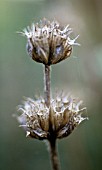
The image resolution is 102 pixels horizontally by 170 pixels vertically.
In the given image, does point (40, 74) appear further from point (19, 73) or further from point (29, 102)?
point (29, 102)

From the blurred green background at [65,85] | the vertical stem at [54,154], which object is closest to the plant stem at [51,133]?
the vertical stem at [54,154]

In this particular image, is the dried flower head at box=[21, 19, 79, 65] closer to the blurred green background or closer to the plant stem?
the plant stem

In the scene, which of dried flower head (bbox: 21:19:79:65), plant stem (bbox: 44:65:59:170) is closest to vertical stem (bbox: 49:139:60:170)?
plant stem (bbox: 44:65:59:170)

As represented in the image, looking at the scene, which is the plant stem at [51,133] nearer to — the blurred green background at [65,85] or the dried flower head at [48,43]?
the dried flower head at [48,43]

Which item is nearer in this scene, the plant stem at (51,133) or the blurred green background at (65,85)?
the plant stem at (51,133)

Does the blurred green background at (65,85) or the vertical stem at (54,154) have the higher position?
the blurred green background at (65,85)

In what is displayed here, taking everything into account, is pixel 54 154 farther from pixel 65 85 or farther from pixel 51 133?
pixel 65 85

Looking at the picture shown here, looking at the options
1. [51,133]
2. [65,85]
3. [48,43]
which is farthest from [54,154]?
[65,85]
